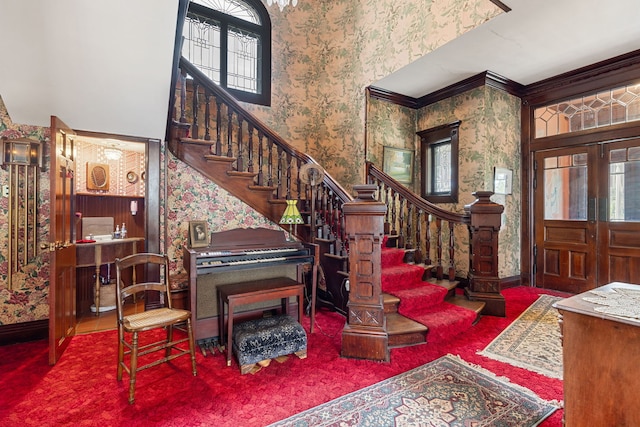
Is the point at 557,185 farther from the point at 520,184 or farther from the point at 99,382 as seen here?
the point at 99,382

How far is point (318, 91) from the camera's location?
5391 mm

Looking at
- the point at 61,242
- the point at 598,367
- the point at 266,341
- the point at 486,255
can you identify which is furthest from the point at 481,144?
the point at 61,242

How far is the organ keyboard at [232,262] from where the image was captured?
2568mm

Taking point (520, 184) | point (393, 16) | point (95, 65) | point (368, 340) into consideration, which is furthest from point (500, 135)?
point (95, 65)

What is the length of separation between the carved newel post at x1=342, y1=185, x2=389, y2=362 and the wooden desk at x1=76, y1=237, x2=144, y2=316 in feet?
10.00

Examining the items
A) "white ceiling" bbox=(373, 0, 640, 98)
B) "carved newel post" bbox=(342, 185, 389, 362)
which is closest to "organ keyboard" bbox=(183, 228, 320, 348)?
"carved newel post" bbox=(342, 185, 389, 362)

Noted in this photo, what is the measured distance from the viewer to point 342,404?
1.88 metres

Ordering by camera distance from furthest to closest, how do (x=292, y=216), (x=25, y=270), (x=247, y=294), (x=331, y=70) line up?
(x=331, y=70)
(x=292, y=216)
(x=25, y=270)
(x=247, y=294)

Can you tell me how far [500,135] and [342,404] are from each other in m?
4.57

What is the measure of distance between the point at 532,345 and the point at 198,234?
334cm

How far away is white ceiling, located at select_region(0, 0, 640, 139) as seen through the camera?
207 centimetres

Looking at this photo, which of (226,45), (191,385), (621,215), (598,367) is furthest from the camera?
(226,45)

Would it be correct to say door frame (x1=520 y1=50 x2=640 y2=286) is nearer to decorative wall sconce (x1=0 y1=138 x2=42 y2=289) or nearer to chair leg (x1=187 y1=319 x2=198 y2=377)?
chair leg (x1=187 y1=319 x2=198 y2=377)

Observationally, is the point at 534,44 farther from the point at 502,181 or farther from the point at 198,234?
the point at 198,234
